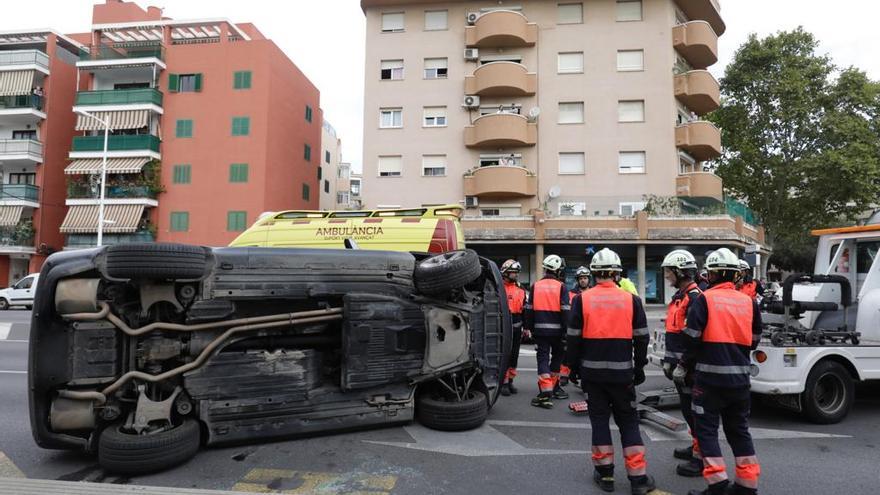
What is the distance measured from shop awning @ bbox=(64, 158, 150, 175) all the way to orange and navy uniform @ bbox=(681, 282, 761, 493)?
3067 centimetres

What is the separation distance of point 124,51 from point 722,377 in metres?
36.0

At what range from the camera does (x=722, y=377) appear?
11.9ft

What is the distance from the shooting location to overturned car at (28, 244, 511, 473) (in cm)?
396

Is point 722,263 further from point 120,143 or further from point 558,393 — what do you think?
point 120,143

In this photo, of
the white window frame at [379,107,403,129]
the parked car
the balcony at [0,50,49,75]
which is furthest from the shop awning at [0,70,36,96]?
the white window frame at [379,107,403,129]

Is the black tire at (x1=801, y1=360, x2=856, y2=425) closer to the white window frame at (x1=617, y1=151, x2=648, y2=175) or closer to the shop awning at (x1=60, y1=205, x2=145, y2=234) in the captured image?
the white window frame at (x1=617, y1=151, x2=648, y2=175)

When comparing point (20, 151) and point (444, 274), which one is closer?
point (444, 274)

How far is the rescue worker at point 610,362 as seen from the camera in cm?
377

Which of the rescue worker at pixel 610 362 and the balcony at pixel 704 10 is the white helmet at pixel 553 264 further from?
the balcony at pixel 704 10

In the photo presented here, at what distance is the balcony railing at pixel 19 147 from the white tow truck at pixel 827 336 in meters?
34.5

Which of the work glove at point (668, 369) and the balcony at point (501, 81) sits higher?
the balcony at point (501, 81)

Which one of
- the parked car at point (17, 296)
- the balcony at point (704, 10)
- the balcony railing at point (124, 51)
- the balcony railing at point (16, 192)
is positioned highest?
the balcony at point (704, 10)

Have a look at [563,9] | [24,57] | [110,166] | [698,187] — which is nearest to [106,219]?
[110,166]

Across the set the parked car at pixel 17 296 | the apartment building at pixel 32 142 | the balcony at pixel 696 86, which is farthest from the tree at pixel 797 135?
the apartment building at pixel 32 142
